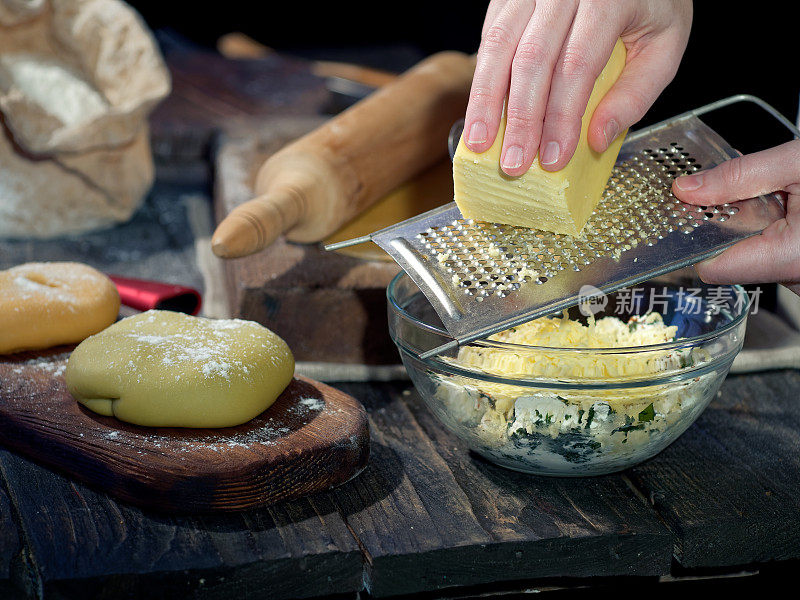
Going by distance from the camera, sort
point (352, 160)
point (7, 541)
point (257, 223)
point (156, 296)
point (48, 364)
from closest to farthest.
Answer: point (7, 541)
point (48, 364)
point (257, 223)
point (156, 296)
point (352, 160)

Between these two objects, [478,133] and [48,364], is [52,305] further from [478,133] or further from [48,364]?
[478,133]

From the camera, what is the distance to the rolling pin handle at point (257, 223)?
1.15 m

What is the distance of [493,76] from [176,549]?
57cm

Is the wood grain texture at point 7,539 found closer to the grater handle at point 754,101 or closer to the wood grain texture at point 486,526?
the wood grain texture at point 486,526

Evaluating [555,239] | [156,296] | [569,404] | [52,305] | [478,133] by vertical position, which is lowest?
[156,296]

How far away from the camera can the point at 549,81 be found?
Result: 924 millimetres

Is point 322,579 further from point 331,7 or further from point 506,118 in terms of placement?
point 331,7

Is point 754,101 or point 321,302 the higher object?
point 754,101

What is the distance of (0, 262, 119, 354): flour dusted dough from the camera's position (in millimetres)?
1091

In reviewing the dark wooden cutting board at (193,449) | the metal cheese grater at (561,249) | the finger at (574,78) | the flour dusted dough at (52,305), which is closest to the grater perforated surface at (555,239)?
the metal cheese grater at (561,249)

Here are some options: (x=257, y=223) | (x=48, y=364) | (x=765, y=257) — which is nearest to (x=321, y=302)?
(x=257, y=223)

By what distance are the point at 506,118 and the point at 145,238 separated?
973 millimetres

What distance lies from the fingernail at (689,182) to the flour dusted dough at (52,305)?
2.39ft

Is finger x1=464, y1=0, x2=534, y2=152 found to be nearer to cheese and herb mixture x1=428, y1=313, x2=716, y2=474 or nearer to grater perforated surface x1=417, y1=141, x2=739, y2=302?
grater perforated surface x1=417, y1=141, x2=739, y2=302
